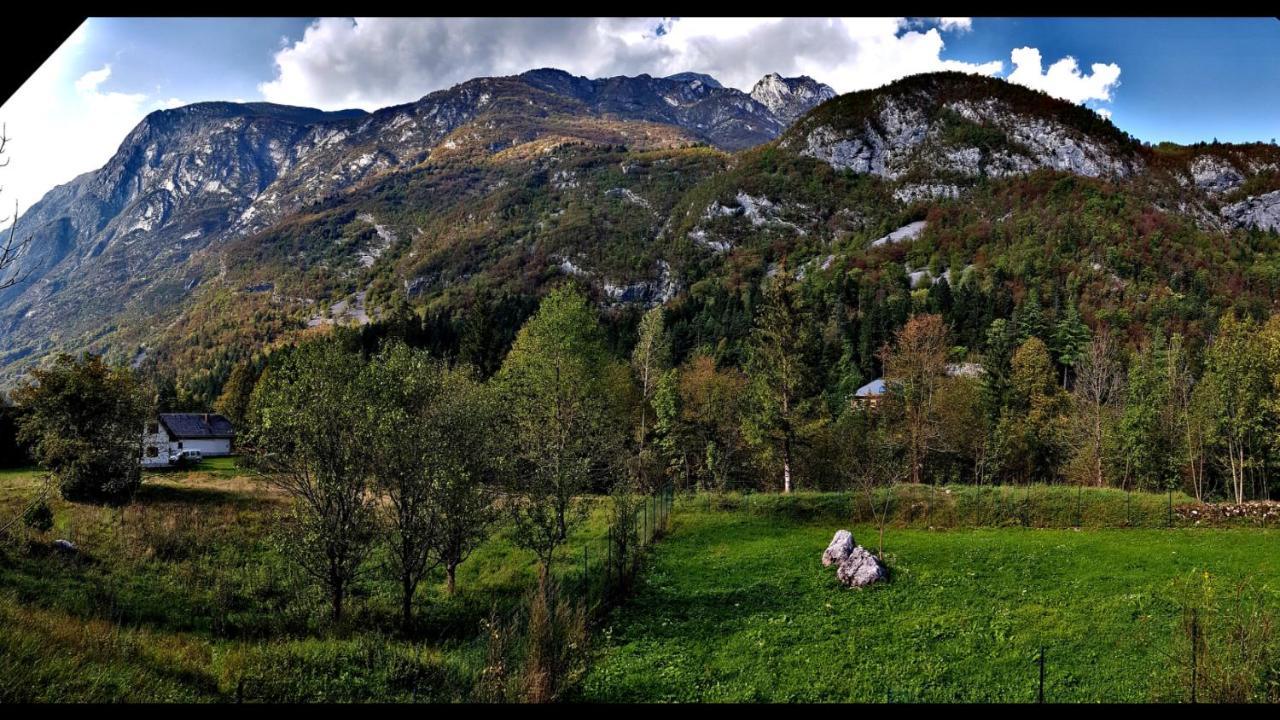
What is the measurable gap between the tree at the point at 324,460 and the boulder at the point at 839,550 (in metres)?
16.8

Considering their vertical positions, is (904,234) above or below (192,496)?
above

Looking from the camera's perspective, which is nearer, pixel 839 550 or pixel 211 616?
pixel 211 616

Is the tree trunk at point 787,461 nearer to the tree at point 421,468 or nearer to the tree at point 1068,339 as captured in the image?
the tree at point 421,468

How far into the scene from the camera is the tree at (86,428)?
1384 inches

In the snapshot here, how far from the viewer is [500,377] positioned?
49.7 metres

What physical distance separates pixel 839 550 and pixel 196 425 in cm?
9146

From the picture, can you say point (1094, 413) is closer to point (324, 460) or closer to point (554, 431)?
point (554, 431)

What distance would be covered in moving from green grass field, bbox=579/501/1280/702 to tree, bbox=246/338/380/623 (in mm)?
8021

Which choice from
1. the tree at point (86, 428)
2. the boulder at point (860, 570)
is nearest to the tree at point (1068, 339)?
the boulder at point (860, 570)

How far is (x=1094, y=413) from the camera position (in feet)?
158

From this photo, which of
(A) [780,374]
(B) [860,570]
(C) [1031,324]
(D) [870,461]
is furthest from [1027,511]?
(C) [1031,324]
